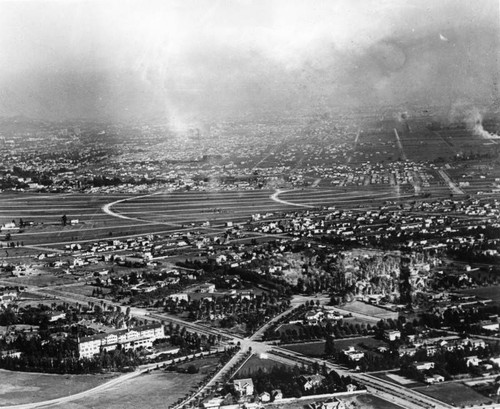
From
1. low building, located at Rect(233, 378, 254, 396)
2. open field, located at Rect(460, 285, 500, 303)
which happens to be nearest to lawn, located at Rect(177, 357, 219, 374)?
low building, located at Rect(233, 378, 254, 396)

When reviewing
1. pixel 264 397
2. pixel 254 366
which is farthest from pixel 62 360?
pixel 264 397

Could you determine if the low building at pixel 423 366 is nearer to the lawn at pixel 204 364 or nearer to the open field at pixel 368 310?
the open field at pixel 368 310

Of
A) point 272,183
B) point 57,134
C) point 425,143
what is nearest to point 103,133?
point 57,134

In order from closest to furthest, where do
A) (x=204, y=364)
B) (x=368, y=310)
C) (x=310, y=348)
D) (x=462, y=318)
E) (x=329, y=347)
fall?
(x=204, y=364) → (x=329, y=347) → (x=310, y=348) → (x=462, y=318) → (x=368, y=310)

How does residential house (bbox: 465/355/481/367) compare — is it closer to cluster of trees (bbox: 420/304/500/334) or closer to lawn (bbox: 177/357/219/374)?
cluster of trees (bbox: 420/304/500/334)

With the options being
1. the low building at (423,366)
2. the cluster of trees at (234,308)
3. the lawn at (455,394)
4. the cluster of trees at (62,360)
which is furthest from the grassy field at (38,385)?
the lawn at (455,394)

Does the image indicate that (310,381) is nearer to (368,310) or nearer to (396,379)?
(396,379)

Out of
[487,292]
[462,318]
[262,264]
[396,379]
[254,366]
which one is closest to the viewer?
[396,379]
